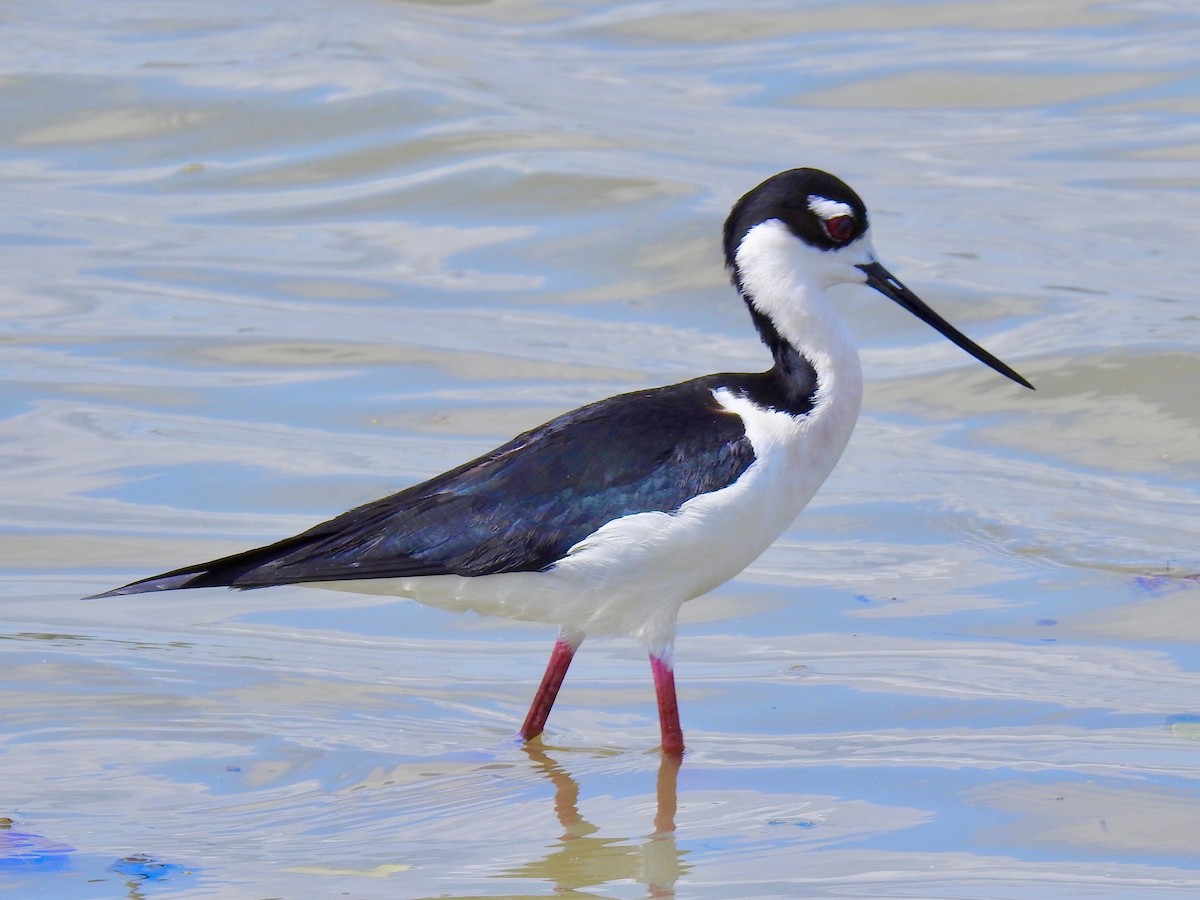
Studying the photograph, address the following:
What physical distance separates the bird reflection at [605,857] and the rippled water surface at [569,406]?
0.07 ft

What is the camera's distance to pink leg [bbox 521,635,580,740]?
20.0 ft

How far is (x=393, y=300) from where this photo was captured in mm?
11312

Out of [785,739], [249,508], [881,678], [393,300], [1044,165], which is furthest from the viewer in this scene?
[1044,165]

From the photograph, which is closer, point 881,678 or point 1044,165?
point 881,678

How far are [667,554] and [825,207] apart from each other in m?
1.32

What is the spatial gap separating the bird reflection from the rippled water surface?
0.02 m

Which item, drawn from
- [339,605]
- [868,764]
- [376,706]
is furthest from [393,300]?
[868,764]

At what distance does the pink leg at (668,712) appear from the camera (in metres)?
5.92

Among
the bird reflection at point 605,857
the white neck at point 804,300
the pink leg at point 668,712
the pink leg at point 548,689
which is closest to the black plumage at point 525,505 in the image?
the white neck at point 804,300

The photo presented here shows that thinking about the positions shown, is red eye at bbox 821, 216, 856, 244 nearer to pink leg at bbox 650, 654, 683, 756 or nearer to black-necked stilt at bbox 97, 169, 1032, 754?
black-necked stilt at bbox 97, 169, 1032, 754

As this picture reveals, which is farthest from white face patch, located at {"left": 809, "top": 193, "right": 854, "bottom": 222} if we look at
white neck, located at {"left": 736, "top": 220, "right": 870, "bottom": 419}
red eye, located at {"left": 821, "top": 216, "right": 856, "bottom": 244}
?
white neck, located at {"left": 736, "top": 220, "right": 870, "bottom": 419}

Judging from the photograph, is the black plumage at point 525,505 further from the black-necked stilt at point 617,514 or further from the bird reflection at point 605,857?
the bird reflection at point 605,857

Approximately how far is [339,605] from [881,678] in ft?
6.99

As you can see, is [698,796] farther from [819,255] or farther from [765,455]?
[819,255]
